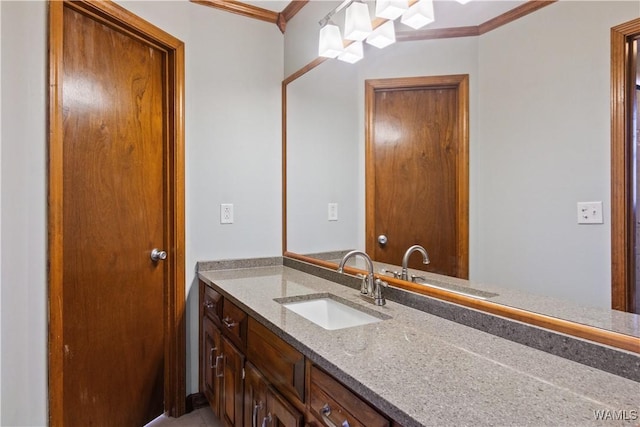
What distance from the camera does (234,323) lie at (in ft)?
5.13

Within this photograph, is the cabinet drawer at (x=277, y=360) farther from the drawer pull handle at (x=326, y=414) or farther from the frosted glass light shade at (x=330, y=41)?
the frosted glass light shade at (x=330, y=41)

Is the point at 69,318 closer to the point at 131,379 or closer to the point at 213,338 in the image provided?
the point at 131,379

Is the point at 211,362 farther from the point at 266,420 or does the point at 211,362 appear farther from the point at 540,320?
the point at 540,320

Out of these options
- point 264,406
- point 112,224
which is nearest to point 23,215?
point 112,224

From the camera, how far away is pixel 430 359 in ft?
2.95

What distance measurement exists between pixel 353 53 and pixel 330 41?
0.67ft

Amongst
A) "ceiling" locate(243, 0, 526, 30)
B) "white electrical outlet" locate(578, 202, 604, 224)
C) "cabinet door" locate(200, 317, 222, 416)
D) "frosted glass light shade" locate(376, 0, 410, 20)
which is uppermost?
"frosted glass light shade" locate(376, 0, 410, 20)

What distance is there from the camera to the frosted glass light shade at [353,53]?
1.74 meters

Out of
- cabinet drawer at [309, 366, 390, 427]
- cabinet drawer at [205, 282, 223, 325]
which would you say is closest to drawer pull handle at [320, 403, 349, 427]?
cabinet drawer at [309, 366, 390, 427]

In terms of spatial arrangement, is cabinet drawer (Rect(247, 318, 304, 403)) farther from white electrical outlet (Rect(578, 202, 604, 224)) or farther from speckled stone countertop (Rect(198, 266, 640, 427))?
white electrical outlet (Rect(578, 202, 604, 224))

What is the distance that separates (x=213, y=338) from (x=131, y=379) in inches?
19.5

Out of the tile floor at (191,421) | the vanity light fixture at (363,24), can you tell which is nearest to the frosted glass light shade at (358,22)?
the vanity light fixture at (363,24)

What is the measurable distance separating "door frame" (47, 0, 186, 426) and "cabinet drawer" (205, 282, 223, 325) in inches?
5.9

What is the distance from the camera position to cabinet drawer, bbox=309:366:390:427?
0.78 m
